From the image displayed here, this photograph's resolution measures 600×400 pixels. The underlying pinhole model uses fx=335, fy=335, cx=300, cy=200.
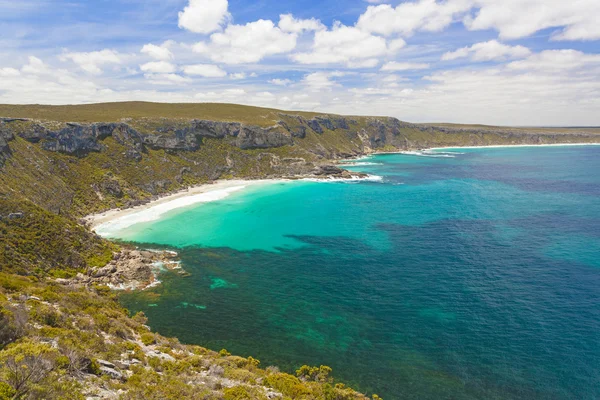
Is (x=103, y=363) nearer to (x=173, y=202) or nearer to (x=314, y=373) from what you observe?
(x=314, y=373)

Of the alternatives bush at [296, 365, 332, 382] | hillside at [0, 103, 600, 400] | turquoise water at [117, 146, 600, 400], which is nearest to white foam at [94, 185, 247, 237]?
turquoise water at [117, 146, 600, 400]

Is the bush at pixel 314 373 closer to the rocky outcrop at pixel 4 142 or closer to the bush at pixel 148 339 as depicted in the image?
the bush at pixel 148 339

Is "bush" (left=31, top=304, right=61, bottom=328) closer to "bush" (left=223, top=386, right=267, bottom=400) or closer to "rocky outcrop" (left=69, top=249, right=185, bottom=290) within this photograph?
"bush" (left=223, top=386, right=267, bottom=400)

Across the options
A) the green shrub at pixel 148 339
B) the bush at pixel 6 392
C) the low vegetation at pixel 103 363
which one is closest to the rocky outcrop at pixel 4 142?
the low vegetation at pixel 103 363

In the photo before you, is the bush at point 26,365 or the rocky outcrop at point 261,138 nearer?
the bush at point 26,365

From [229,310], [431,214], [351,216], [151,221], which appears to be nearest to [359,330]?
[229,310]

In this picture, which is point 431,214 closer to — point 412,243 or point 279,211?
point 412,243
